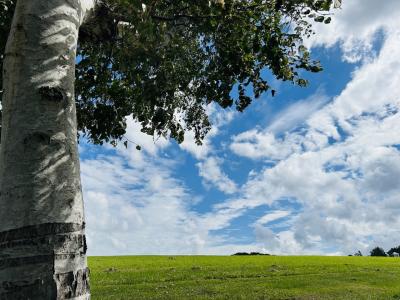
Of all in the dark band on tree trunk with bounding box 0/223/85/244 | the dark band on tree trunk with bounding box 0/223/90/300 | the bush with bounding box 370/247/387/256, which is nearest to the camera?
the dark band on tree trunk with bounding box 0/223/90/300

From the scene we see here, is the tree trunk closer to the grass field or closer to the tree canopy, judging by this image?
the tree canopy

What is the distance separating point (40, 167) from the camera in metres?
4.52

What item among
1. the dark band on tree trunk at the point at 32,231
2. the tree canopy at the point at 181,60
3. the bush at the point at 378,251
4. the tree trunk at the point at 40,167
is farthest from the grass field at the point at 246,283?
the bush at the point at 378,251

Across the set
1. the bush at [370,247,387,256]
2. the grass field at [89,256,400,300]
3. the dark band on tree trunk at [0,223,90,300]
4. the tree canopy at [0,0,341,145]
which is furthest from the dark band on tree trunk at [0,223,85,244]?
the bush at [370,247,387,256]

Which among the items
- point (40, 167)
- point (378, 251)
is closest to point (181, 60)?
point (40, 167)

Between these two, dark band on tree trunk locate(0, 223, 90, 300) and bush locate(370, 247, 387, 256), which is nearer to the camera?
dark band on tree trunk locate(0, 223, 90, 300)

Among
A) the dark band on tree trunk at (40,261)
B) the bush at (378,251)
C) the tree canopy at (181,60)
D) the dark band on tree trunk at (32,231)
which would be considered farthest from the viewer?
the bush at (378,251)

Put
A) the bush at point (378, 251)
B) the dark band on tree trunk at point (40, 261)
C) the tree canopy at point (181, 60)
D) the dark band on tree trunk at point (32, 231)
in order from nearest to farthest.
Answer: the dark band on tree trunk at point (40, 261) < the dark band on tree trunk at point (32, 231) < the tree canopy at point (181, 60) < the bush at point (378, 251)

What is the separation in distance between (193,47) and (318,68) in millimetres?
4253

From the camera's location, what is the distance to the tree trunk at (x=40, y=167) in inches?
169

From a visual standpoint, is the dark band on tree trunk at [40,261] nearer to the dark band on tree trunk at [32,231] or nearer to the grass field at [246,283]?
the dark band on tree trunk at [32,231]

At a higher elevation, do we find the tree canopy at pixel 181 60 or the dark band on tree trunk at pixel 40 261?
the tree canopy at pixel 181 60

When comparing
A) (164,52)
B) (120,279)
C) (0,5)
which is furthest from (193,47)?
(120,279)

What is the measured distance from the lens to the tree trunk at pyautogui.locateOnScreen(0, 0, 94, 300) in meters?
4.29
